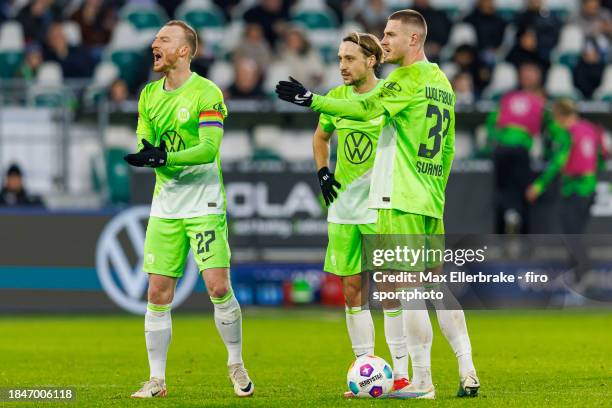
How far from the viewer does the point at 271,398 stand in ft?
32.0

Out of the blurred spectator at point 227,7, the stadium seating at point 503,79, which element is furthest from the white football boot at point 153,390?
the blurred spectator at point 227,7

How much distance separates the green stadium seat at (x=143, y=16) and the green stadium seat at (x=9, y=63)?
6.87 ft

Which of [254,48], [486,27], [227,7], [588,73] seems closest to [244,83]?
[254,48]

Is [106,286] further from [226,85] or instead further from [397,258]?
[397,258]

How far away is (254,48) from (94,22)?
9.94 feet

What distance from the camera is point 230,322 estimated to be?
10.0 m

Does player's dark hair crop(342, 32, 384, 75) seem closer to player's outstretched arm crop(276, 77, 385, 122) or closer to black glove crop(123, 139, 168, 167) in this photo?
player's outstretched arm crop(276, 77, 385, 122)

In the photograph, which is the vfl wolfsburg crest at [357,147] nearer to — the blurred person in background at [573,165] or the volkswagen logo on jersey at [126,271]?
the volkswagen logo on jersey at [126,271]

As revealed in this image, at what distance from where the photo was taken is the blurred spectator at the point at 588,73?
2306 centimetres

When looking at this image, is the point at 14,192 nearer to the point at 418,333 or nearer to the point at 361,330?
the point at 361,330

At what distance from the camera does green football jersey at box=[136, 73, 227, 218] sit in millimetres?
9898

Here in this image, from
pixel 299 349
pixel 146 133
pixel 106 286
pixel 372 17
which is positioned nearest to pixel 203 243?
pixel 146 133

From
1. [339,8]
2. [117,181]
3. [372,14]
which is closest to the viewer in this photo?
[117,181]

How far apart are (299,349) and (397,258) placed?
206 inches
